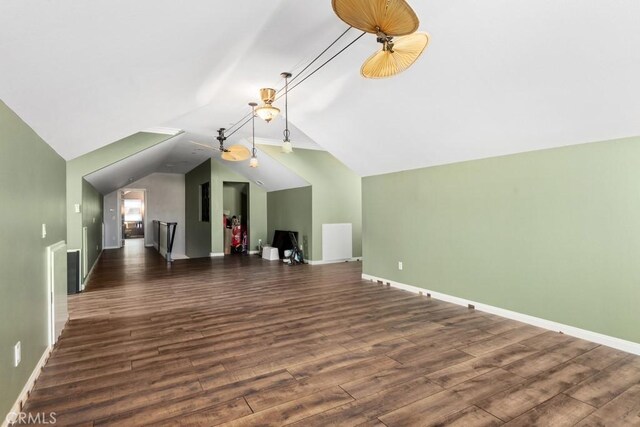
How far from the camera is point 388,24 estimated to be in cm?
192

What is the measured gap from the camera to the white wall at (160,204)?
12578mm

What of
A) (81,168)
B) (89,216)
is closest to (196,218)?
(89,216)

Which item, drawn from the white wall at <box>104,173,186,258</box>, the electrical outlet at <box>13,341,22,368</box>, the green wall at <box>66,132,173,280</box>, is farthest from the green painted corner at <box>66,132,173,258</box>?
the white wall at <box>104,173,186,258</box>

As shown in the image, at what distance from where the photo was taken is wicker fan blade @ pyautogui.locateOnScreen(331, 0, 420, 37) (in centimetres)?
177

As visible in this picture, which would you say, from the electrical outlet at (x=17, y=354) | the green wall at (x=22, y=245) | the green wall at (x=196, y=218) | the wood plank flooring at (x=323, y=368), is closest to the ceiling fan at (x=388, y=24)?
the green wall at (x=22, y=245)

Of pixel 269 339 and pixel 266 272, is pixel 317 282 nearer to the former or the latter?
pixel 266 272

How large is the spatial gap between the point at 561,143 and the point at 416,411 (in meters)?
3.15

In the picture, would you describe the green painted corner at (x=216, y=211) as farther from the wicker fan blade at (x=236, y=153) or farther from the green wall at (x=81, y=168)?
the wicker fan blade at (x=236, y=153)

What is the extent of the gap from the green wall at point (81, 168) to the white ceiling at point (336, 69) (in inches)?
82.7

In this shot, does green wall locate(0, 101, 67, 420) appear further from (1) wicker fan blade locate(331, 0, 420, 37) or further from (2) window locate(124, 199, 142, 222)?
(2) window locate(124, 199, 142, 222)

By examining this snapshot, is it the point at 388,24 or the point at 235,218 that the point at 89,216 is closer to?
the point at 235,218

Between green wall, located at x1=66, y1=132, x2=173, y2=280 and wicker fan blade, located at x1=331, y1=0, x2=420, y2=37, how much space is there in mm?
5403

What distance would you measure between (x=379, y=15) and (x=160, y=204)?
42.3 feet

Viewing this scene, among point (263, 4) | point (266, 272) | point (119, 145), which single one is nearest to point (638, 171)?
point (263, 4)
